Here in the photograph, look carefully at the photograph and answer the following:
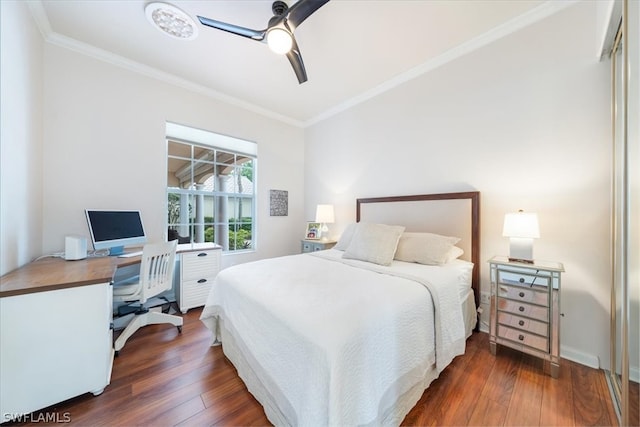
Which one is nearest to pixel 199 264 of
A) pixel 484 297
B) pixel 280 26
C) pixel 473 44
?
pixel 280 26

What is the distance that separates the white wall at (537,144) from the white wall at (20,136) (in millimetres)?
3460

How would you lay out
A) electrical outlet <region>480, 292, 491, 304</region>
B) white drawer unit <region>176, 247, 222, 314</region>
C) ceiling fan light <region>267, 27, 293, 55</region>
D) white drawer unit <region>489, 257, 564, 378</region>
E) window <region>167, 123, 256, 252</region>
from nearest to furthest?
white drawer unit <region>489, 257, 564, 378</region> → ceiling fan light <region>267, 27, 293, 55</region> → electrical outlet <region>480, 292, 491, 304</region> → white drawer unit <region>176, 247, 222, 314</region> → window <region>167, 123, 256, 252</region>

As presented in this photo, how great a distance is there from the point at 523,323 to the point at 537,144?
150 cm

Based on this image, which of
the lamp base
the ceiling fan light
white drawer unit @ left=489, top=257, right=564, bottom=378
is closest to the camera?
white drawer unit @ left=489, top=257, right=564, bottom=378

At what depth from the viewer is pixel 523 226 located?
176cm

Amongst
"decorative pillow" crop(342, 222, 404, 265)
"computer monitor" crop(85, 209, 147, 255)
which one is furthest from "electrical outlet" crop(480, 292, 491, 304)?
"computer monitor" crop(85, 209, 147, 255)

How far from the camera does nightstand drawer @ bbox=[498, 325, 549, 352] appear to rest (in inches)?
64.7

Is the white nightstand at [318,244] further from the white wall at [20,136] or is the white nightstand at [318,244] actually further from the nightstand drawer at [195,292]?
the white wall at [20,136]

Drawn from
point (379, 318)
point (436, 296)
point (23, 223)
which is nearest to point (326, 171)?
point (436, 296)

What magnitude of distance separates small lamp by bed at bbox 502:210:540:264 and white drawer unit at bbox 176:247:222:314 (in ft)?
10.1

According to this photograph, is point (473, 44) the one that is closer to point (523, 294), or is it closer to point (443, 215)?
point (443, 215)

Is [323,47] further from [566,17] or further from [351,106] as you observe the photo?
[566,17]

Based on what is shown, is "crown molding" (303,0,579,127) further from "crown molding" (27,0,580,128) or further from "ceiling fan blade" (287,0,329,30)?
"ceiling fan blade" (287,0,329,30)

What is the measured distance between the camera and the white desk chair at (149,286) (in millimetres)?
1949
